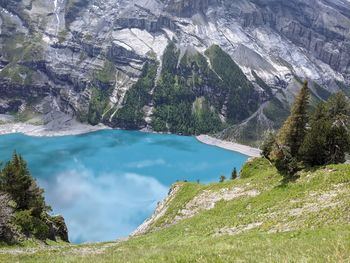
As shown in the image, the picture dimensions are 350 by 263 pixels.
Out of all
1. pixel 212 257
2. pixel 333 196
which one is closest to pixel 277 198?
pixel 333 196

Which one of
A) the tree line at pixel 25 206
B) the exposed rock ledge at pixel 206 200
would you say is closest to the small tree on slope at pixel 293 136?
the exposed rock ledge at pixel 206 200

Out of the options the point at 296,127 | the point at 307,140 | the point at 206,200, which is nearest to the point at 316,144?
the point at 307,140

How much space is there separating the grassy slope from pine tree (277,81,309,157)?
15.5 ft

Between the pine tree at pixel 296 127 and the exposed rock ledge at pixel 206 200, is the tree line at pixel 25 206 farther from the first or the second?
the pine tree at pixel 296 127

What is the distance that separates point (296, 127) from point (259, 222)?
862 inches

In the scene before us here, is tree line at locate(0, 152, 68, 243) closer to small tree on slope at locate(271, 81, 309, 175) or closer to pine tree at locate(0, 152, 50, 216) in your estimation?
pine tree at locate(0, 152, 50, 216)

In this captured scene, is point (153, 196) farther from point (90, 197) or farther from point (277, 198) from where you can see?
point (277, 198)

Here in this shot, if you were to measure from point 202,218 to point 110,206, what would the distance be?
11456 cm

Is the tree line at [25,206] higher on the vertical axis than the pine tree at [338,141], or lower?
lower

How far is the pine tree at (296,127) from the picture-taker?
5412 centimetres

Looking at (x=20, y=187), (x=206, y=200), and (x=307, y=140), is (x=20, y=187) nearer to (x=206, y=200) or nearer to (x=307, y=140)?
(x=206, y=200)

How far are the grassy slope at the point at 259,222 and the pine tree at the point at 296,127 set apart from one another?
15.5 ft

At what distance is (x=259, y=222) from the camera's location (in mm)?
38000

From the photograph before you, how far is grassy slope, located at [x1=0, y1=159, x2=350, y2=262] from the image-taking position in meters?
23.5
